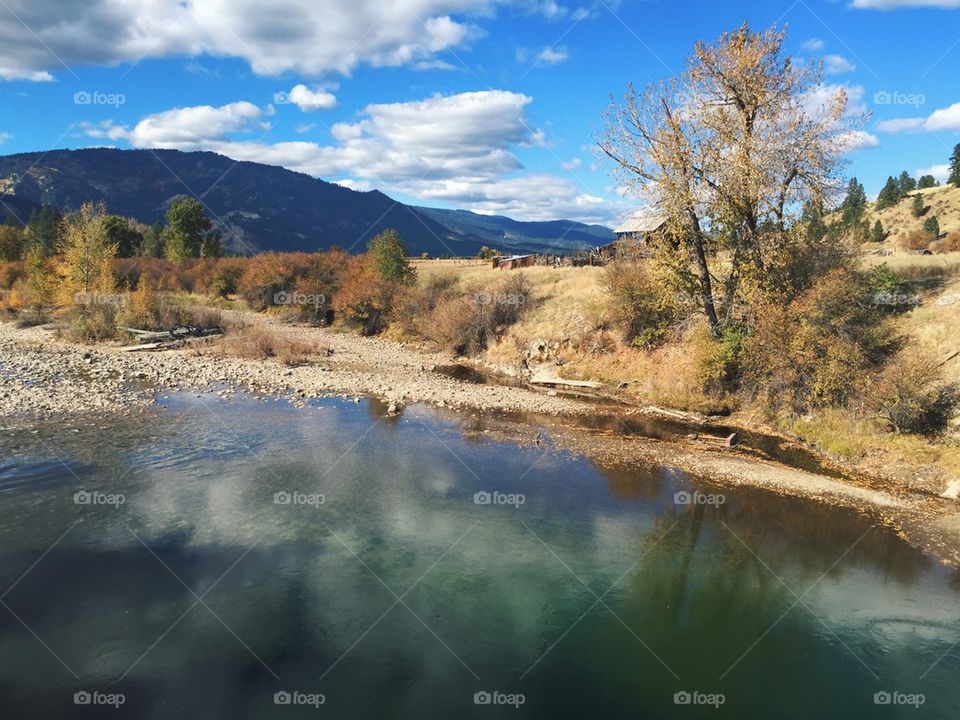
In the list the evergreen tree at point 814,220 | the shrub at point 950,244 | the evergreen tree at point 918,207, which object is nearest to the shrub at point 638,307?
the evergreen tree at point 814,220

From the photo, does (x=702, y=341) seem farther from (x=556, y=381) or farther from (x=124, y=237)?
(x=124, y=237)

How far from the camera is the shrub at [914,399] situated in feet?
72.3

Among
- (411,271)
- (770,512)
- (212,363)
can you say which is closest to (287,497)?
(770,512)

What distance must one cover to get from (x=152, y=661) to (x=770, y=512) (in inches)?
649

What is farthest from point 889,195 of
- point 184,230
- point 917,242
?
point 184,230

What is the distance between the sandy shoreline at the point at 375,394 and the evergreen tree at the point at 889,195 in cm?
6581

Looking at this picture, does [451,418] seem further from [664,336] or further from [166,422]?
[664,336]

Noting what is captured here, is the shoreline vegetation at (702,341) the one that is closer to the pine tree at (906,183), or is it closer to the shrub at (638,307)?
the shrub at (638,307)

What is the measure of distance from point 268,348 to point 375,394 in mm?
12075

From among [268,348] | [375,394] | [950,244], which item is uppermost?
[950,244]

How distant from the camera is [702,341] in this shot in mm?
29531

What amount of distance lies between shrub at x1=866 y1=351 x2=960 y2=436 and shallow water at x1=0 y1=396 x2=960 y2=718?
695 centimetres

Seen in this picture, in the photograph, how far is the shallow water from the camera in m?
10.5

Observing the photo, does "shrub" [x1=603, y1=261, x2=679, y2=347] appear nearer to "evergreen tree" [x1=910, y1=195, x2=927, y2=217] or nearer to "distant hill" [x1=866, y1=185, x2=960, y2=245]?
"distant hill" [x1=866, y1=185, x2=960, y2=245]
